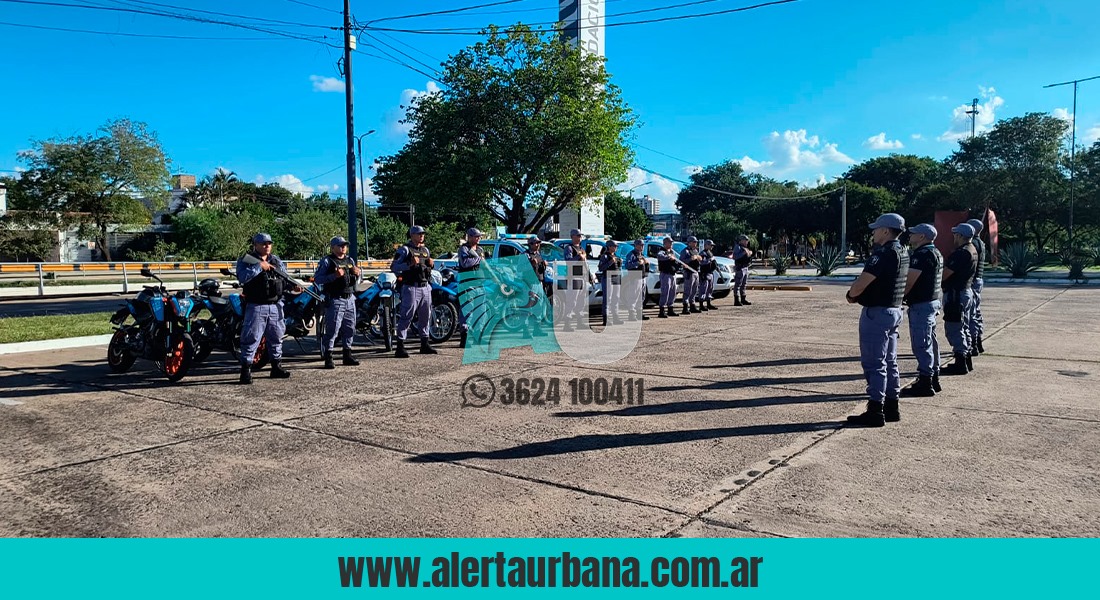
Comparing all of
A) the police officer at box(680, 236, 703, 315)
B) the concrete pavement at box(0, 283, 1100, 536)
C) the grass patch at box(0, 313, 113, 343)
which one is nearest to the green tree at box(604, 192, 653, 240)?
the police officer at box(680, 236, 703, 315)

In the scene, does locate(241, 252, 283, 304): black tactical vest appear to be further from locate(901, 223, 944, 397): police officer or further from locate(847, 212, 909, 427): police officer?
locate(901, 223, 944, 397): police officer

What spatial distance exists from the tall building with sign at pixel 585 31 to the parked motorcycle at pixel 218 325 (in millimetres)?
20135

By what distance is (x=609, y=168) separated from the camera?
2306cm

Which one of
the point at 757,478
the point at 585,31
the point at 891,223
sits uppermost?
the point at 585,31

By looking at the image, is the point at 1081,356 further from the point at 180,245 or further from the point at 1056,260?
the point at 180,245

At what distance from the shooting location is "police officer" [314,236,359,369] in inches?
380

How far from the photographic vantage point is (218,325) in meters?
9.64

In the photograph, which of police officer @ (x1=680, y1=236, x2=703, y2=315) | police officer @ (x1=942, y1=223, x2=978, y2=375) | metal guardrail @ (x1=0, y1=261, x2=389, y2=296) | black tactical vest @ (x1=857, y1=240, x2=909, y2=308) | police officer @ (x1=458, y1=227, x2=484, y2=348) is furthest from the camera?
metal guardrail @ (x1=0, y1=261, x2=389, y2=296)

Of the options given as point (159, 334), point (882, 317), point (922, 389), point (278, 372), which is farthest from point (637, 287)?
point (159, 334)

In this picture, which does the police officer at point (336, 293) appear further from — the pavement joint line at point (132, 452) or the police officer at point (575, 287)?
the police officer at point (575, 287)

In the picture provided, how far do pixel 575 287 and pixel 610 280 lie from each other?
0.80 metres

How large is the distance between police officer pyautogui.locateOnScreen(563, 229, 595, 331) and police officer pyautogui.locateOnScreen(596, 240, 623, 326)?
13.5 inches

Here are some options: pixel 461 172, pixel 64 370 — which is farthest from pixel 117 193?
pixel 64 370

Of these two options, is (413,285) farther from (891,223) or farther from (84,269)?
(84,269)
